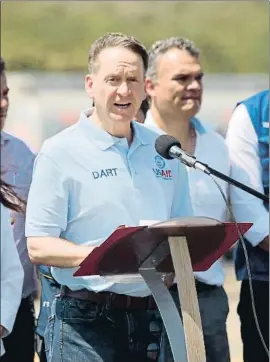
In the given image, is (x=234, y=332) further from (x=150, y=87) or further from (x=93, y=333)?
(x=93, y=333)

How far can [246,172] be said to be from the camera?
4.71 metres

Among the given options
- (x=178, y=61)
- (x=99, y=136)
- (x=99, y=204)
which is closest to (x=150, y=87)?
(x=178, y=61)

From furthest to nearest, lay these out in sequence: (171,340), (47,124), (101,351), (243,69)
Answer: (243,69) < (47,124) < (101,351) < (171,340)

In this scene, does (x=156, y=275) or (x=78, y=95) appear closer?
(x=156, y=275)

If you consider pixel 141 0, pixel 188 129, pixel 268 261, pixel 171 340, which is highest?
pixel 141 0

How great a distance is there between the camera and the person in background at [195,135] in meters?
4.49

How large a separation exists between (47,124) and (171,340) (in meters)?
11.4

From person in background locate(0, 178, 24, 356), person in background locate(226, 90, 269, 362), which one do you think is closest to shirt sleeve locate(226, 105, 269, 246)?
person in background locate(226, 90, 269, 362)

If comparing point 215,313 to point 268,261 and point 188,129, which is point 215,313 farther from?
point 188,129

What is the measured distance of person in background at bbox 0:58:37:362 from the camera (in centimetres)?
457

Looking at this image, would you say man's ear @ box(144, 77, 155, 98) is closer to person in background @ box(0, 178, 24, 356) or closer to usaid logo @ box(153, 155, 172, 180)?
usaid logo @ box(153, 155, 172, 180)

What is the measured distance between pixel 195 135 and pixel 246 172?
0.31 metres

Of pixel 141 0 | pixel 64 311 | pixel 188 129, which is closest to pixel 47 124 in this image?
pixel 188 129

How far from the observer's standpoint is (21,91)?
1454cm
